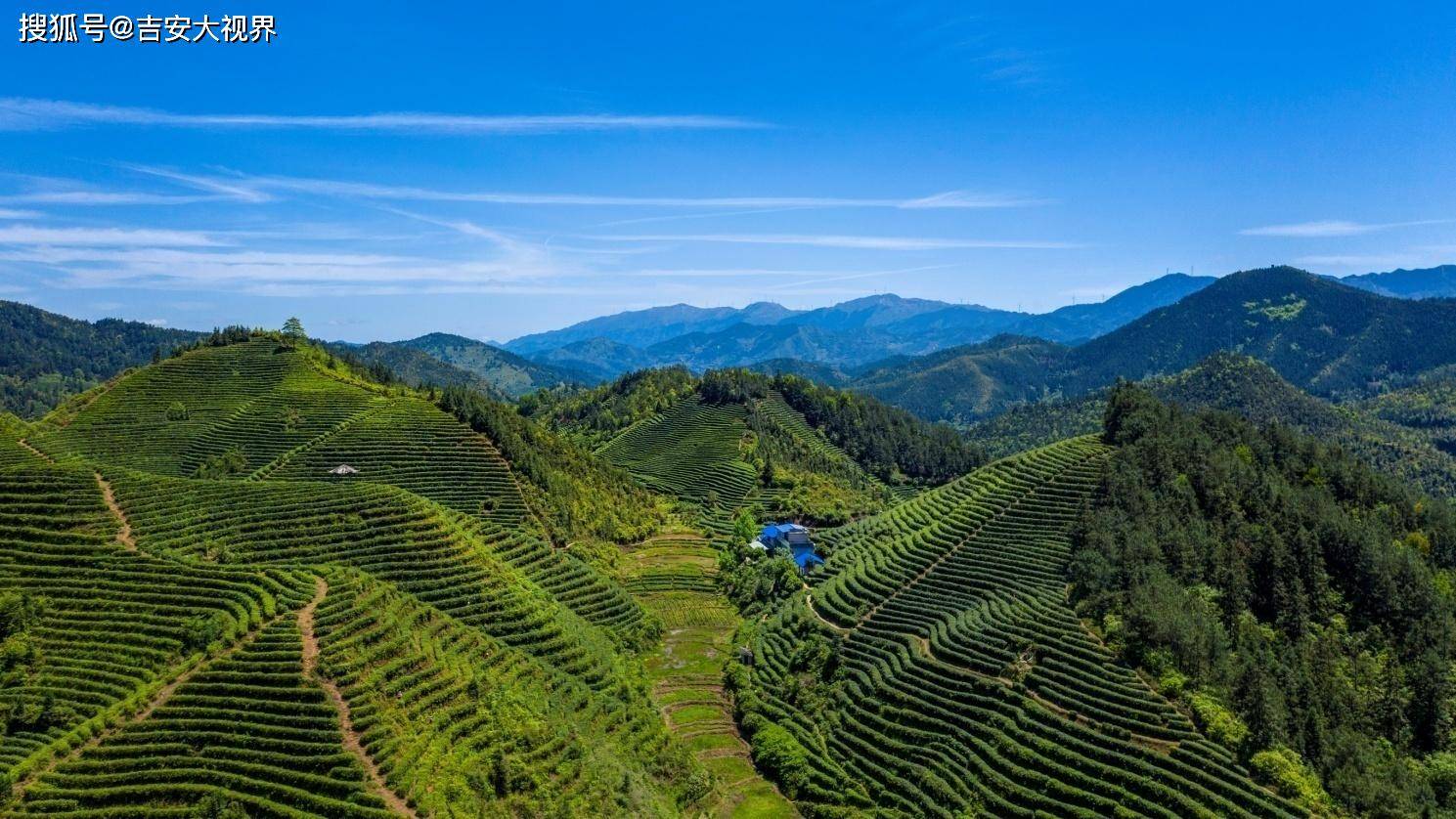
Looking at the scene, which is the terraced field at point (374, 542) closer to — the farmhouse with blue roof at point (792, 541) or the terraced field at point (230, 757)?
the terraced field at point (230, 757)

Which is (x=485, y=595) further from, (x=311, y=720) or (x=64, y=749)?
(x=64, y=749)

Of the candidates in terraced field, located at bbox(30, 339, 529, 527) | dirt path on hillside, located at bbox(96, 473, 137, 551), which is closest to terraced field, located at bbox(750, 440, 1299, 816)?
terraced field, located at bbox(30, 339, 529, 527)

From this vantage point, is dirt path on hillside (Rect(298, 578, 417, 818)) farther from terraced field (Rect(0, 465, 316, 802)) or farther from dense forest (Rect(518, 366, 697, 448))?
dense forest (Rect(518, 366, 697, 448))

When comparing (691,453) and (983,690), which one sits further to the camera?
(691,453)

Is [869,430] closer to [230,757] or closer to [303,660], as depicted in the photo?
[303,660]

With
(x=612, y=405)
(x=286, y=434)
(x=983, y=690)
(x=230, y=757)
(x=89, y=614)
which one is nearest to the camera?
(x=230, y=757)

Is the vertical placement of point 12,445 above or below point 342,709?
above

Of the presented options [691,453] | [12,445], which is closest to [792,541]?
[691,453]

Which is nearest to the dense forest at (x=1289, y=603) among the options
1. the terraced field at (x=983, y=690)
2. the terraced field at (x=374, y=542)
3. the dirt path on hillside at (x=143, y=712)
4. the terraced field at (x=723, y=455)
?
the terraced field at (x=983, y=690)
